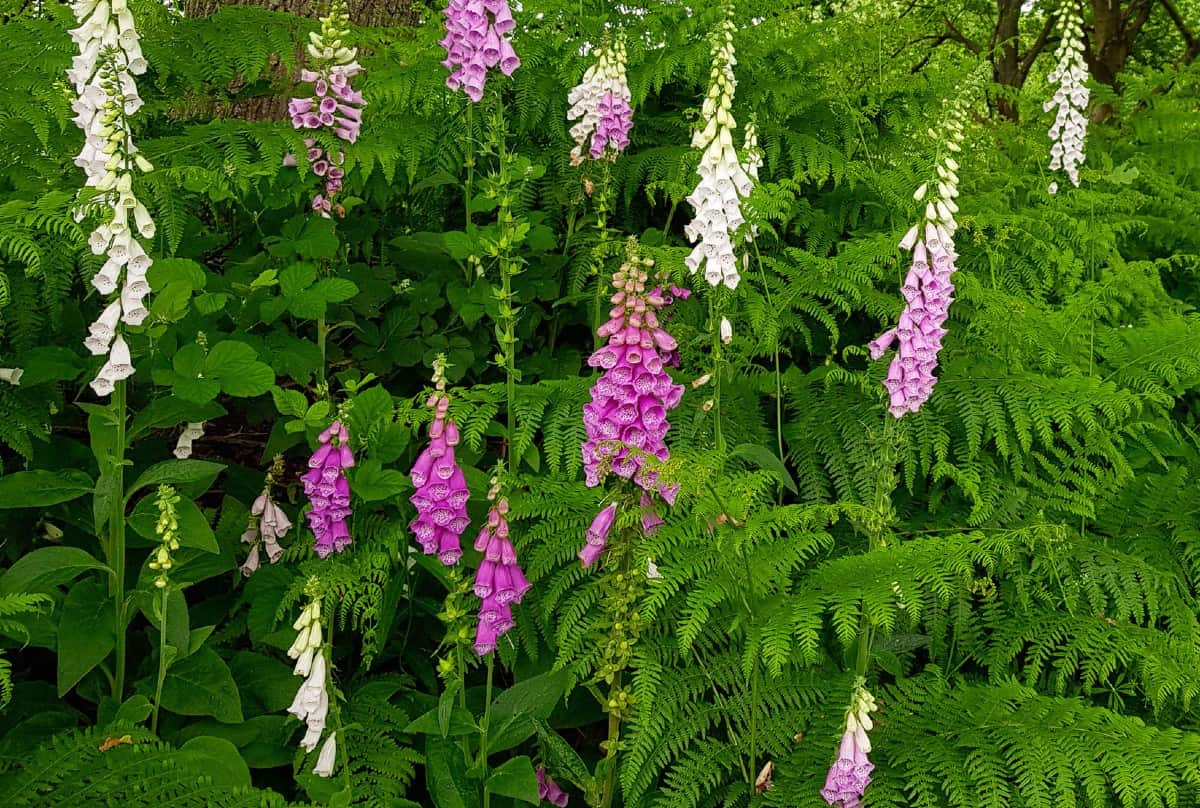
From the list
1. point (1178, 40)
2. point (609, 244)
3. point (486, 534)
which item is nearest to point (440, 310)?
point (609, 244)

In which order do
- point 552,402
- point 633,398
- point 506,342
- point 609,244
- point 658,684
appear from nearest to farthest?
1. point 633,398
2. point 658,684
3. point 506,342
4. point 552,402
5. point 609,244

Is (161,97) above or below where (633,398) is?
above

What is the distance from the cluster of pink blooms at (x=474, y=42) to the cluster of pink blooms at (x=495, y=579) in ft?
4.54

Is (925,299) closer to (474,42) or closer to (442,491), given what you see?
(442,491)

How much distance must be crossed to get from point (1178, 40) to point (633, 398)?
619 inches

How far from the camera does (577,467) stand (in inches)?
97.7

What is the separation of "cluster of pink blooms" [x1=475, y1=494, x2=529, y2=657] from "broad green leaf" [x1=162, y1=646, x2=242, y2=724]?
55cm

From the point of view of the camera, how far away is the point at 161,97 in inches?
128

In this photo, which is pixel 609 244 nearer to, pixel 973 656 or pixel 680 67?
pixel 680 67

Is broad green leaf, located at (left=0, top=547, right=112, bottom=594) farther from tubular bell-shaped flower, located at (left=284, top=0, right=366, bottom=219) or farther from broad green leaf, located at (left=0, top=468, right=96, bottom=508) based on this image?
tubular bell-shaped flower, located at (left=284, top=0, right=366, bottom=219)

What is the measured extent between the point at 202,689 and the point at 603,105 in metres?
1.99

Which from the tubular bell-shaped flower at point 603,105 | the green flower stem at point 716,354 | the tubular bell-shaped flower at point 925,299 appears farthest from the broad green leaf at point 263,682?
the tubular bell-shaped flower at point 603,105

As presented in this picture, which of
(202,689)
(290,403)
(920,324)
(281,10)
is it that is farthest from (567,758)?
(281,10)

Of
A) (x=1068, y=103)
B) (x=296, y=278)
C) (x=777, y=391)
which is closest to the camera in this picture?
(x=296, y=278)
